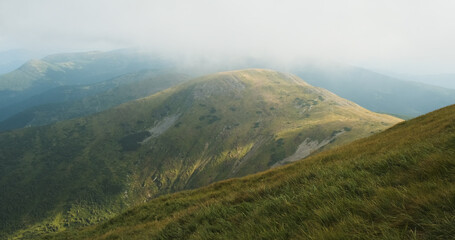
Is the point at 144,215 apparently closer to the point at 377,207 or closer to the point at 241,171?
the point at 377,207

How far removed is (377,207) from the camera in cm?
399

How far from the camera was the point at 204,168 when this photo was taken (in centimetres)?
19375

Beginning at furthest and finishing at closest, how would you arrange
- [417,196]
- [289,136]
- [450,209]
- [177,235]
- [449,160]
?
[289,136], [177,235], [449,160], [417,196], [450,209]

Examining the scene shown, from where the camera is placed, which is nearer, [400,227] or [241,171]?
[400,227]

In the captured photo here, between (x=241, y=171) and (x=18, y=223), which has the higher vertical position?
(x=241, y=171)

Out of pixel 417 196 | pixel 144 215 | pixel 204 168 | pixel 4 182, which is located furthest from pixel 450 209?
pixel 4 182

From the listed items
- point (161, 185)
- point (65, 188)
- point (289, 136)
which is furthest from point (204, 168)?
point (65, 188)

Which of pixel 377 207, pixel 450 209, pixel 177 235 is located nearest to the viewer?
pixel 450 209

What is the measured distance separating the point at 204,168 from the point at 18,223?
5576 inches

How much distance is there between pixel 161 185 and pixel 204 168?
141 feet

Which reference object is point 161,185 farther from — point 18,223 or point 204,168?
point 18,223

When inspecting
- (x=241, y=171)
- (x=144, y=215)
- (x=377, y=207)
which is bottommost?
(x=241, y=171)

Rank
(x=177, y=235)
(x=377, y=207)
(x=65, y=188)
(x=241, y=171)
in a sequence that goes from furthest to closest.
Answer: (x=65, y=188) < (x=241, y=171) < (x=177, y=235) < (x=377, y=207)

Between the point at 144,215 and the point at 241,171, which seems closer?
the point at 144,215
